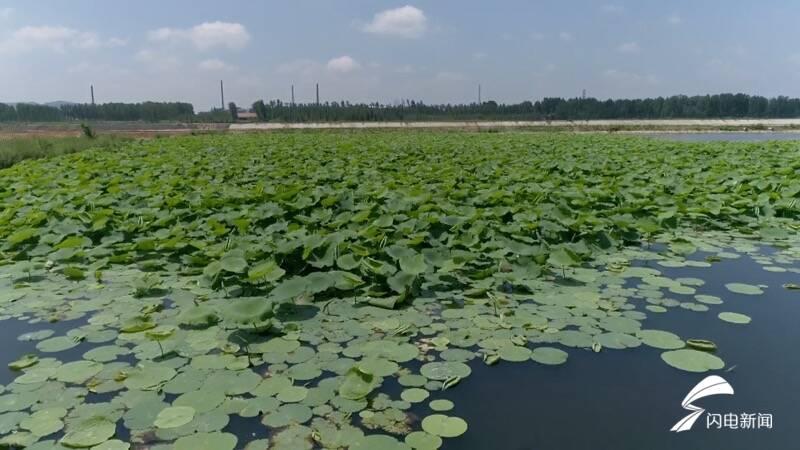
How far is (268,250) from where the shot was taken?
10.2 ft

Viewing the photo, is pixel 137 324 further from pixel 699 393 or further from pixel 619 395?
pixel 699 393

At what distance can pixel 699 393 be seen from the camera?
1861 millimetres

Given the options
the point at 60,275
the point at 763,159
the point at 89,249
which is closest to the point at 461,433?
the point at 60,275

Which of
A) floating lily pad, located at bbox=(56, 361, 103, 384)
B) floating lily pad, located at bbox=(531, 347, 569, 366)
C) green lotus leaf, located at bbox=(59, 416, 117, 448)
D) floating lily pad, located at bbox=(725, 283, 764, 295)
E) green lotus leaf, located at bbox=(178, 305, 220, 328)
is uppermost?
green lotus leaf, located at bbox=(178, 305, 220, 328)

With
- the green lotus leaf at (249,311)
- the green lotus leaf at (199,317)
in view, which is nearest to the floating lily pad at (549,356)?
the green lotus leaf at (249,311)

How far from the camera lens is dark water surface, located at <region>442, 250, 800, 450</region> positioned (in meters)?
1.63

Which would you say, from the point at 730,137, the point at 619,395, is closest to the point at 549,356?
the point at 619,395

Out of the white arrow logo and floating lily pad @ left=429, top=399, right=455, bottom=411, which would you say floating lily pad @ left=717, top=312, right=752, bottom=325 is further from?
floating lily pad @ left=429, top=399, right=455, bottom=411

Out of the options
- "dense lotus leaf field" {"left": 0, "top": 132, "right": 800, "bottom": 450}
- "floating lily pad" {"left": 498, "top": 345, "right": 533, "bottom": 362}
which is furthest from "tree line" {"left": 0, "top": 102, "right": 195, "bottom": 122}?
"floating lily pad" {"left": 498, "top": 345, "right": 533, "bottom": 362}

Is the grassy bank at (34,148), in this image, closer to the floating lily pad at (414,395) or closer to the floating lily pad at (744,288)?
the floating lily pad at (414,395)

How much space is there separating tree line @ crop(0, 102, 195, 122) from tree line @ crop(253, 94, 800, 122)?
7.10m

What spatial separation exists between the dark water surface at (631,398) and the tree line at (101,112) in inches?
1744

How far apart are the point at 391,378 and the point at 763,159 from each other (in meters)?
8.56

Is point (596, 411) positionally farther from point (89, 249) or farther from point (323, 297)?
point (89, 249)
